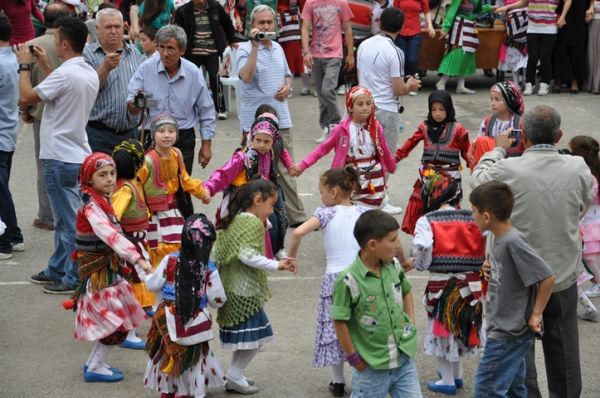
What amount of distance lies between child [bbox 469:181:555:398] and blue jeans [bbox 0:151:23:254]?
16.7 ft

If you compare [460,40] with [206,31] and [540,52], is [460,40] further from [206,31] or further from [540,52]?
[206,31]

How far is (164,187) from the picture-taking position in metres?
8.16

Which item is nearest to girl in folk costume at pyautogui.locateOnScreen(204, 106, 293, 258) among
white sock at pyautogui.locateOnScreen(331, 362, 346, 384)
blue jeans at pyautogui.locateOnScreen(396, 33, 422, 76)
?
white sock at pyautogui.locateOnScreen(331, 362, 346, 384)

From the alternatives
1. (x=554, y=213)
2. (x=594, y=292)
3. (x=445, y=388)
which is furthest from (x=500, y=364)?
(x=594, y=292)

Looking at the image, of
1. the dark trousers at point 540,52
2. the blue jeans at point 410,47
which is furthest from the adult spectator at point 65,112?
the dark trousers at point 540,52

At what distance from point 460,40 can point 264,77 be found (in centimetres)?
676

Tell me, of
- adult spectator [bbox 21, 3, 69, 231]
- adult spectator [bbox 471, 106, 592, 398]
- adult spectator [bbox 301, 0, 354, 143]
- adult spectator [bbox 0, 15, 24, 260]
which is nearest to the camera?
adult spectator [bbox 471, 106, 592, 398]

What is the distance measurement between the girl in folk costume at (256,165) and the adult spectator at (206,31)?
5220mm

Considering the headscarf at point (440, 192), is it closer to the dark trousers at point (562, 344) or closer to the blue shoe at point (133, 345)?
the dark trousers at point (562, 344)

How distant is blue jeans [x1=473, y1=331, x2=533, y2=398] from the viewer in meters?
5.87

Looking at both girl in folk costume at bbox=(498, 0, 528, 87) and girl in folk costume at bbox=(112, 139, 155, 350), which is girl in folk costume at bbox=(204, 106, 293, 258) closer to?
girl in folk costume at bbox=(112, 139, 155, 350)

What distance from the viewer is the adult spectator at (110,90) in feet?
30.5

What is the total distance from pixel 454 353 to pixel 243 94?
14.1ft

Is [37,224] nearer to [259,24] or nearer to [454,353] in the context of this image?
[259,24]
